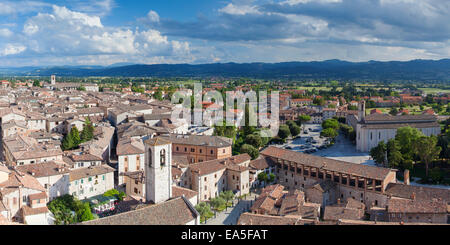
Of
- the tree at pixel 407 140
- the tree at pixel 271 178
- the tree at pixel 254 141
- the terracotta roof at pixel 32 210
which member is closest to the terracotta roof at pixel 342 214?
the tree at pixel 271 178

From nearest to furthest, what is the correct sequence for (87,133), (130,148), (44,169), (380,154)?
(44,169), (130,148), (380,154), (87,133)

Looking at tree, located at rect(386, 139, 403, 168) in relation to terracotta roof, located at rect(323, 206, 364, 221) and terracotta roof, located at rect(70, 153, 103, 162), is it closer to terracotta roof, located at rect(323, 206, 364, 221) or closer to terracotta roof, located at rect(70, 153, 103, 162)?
terracotta roof, located at rect(323, 206, 364, 221)

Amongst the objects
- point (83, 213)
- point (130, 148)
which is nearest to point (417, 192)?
point (83, 213)

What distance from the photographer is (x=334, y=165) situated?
1113 inches

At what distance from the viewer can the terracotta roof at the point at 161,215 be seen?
15320 millimetres

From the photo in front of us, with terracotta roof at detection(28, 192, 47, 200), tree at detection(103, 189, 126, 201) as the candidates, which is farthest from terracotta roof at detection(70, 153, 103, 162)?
terracotta roof at detection(28, 192, 47, 200)

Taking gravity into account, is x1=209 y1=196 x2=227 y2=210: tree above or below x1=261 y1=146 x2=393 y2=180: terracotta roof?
below

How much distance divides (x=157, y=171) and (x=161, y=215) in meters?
4.38

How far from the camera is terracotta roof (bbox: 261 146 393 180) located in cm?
2586

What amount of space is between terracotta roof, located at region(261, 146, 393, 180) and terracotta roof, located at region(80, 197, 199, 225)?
14.5 metres

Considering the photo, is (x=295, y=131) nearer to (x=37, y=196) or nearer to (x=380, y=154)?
(x=380, y=154)

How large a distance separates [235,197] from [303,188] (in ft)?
18.7

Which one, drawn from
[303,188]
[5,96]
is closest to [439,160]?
[303,188]

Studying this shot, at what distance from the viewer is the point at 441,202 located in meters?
21.4
